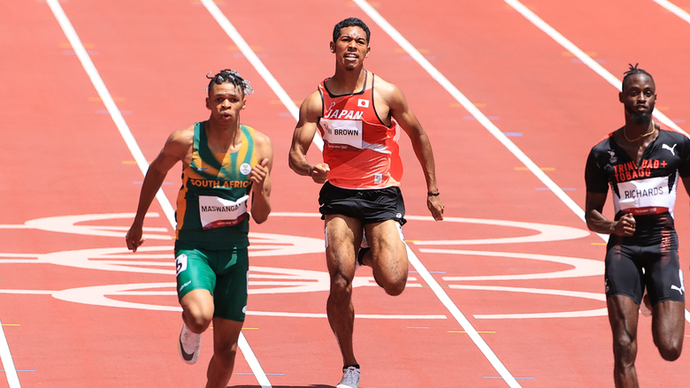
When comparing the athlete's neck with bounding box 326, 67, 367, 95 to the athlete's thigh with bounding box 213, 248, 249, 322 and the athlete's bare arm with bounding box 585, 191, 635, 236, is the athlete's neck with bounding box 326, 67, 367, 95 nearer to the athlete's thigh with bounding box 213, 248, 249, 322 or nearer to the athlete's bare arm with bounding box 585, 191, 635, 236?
the athlete's thigh with bounding box 213, 248, 249, 322

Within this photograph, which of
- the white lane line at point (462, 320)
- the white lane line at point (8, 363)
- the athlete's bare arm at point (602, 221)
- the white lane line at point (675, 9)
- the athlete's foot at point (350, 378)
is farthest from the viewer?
the white lane line at point (675, 9)

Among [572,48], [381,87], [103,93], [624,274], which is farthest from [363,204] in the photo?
[572,48]

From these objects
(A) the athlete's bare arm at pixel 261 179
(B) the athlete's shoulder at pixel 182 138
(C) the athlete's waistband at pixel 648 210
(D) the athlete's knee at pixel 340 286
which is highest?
(C) the athlete's waistband at pixel 648 210

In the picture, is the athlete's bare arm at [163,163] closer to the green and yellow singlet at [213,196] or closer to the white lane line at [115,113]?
the green and yellow singlet at [213,196]

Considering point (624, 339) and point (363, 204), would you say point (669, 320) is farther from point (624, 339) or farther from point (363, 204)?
point (363, 204)

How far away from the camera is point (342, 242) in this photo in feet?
28.1

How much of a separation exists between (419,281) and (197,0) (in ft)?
39.4

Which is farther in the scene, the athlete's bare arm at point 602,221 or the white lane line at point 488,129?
the white lane line at point 488,129

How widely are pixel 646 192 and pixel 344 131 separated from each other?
2.28 meters

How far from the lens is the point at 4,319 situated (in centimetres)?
1016

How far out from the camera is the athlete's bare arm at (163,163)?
767cm

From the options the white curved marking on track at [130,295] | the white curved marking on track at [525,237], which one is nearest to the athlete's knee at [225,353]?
the white curved marking on track at [130,295]

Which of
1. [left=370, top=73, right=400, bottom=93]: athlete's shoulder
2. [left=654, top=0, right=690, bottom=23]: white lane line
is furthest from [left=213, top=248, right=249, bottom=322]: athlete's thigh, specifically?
[left=654, top=0, right=690, bottom=23]: white lane line

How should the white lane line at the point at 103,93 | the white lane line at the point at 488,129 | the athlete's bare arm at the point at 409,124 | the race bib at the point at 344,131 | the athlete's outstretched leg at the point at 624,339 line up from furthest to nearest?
the white lane line at the point at 103,93 < the white lane line at the point at 488,129 < the athlete's bare arm at the point at 409,124 < the race bib at the point at 344,131 < the athlete's outstretched leg at the point at 624,339
